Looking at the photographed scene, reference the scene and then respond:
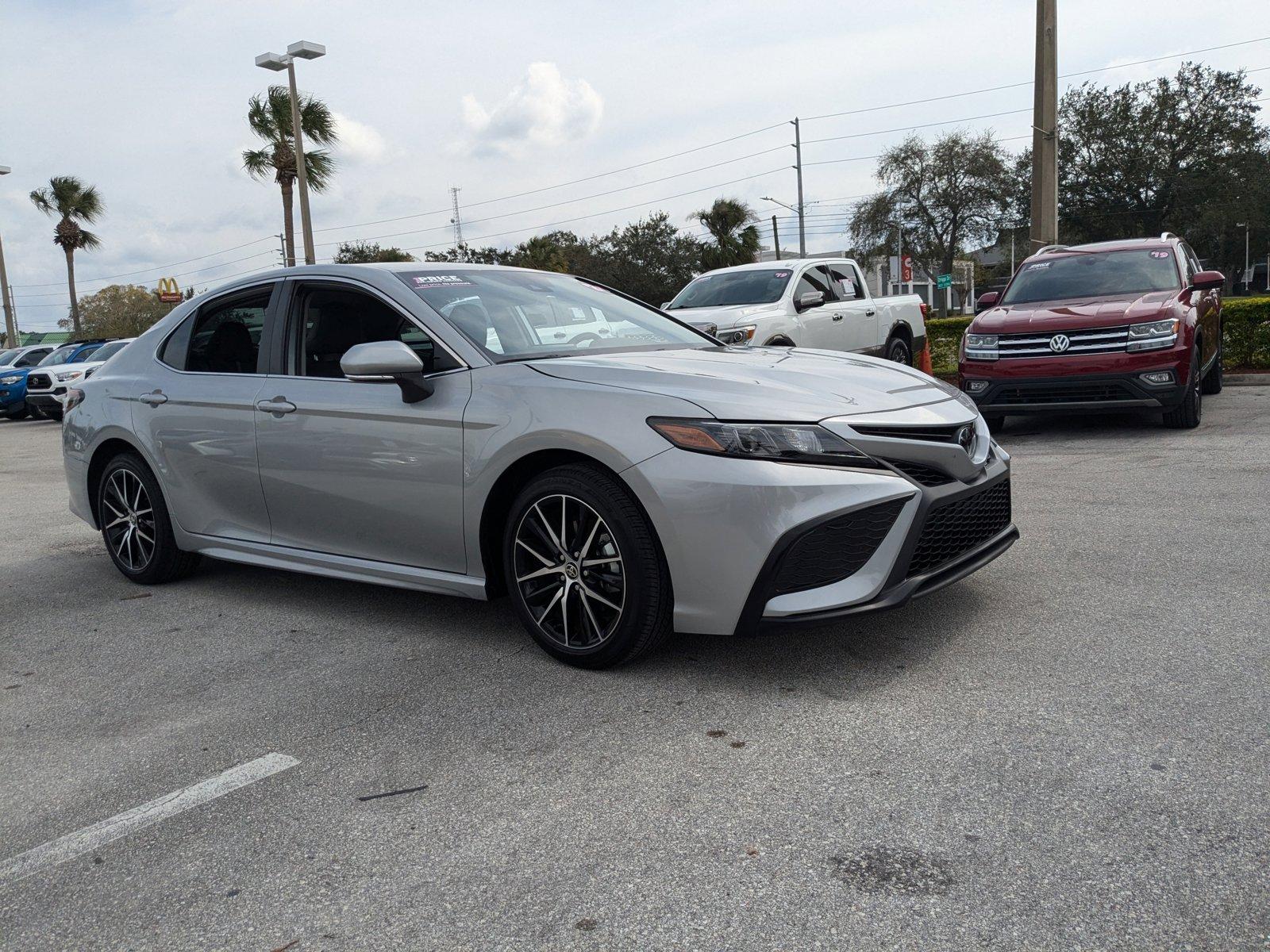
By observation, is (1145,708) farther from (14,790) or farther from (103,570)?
(103,570)

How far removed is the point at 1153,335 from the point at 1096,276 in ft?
4.65

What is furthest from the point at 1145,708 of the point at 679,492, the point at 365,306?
the point at 365,306

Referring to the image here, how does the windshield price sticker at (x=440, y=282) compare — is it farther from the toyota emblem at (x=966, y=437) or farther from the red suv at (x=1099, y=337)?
the red suv at (x=1099, y=337)

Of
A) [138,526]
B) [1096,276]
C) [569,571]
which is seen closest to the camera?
[569,571]

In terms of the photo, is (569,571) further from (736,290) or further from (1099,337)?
(736,290)

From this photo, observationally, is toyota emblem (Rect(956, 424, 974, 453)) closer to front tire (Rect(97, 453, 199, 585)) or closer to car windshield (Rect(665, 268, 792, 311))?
front tire (Rect(97, 453, 199, 585))

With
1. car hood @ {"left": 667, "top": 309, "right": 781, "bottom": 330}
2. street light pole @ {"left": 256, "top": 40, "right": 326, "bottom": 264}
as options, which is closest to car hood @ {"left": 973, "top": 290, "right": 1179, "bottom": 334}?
car hood @ {"left": 667, "top": 309, "right": 781, "bottom": 330}

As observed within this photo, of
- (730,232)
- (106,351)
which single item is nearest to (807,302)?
(106,351)

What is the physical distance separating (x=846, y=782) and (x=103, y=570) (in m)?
4.87

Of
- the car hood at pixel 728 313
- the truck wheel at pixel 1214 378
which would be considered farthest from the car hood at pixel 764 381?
the truck wheel at pixel 1214 378

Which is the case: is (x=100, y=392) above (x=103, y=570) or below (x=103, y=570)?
above

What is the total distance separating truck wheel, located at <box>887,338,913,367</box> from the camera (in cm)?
1375

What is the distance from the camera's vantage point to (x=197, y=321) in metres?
5.46

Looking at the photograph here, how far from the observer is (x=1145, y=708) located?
325cm
